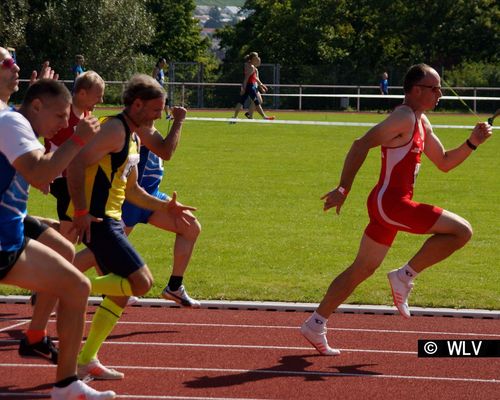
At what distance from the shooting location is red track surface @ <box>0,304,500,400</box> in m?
6.99

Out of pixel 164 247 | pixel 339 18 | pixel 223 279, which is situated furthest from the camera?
pixel 339 18

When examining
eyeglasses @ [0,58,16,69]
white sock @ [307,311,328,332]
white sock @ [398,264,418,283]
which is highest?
eyeglasses @ [0,58,16,69]

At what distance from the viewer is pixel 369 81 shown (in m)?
59.1

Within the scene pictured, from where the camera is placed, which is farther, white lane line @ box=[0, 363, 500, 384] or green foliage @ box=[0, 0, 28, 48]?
green foliage @ box=[0, 0, 28, 48]

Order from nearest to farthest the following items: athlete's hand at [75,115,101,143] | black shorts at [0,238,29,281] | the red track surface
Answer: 1. black shorts at [0,238,29,281]
2. athlete's hand at [75,115,101,143]
3. the red track surface

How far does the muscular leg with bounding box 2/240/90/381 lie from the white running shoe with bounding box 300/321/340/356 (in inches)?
82.8

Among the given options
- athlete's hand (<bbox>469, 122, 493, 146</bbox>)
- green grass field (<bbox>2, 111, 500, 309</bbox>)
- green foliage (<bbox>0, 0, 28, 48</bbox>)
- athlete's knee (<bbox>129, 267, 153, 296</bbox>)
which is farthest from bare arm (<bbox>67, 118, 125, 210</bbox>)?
green foliage (<bbox>0, 0, 28, 48</bbox>)

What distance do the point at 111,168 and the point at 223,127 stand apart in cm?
2648

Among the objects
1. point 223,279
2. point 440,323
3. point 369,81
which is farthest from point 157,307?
point 369,81

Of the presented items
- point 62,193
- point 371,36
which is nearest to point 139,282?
point 62,193

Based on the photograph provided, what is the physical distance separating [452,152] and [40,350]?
3.43 metres

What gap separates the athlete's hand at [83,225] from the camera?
7.01 m

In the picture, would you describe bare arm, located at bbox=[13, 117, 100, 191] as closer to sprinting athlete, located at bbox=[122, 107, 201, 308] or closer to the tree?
sprinting athlete, located at bbox=[122, 107, 201, 308]

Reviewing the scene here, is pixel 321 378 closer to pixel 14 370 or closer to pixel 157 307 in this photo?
pixel 14 370
